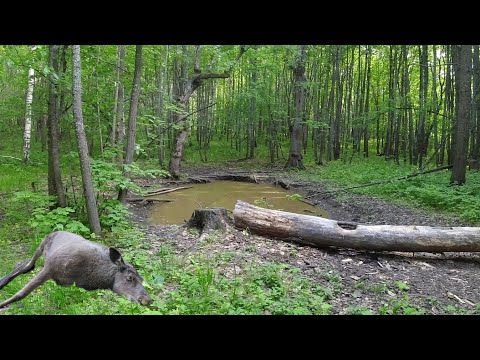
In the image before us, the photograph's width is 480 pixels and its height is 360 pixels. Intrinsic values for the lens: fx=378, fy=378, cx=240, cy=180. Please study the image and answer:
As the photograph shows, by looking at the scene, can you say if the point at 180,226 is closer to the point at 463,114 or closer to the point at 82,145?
the point at 82,145

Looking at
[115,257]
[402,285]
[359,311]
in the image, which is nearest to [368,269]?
[402,285]

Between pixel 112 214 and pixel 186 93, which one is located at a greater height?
pixel 186 93

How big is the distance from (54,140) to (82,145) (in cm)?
168

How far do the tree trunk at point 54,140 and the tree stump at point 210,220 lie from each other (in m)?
2.76

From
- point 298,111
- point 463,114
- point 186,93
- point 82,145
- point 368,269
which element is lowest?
point 368,269

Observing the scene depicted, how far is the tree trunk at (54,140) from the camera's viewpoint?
7.52 meters

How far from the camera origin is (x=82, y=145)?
6.42m

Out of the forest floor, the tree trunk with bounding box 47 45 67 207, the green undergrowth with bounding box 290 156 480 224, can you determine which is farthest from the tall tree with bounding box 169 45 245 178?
the tree trunk with bounding box 47 45 67 207

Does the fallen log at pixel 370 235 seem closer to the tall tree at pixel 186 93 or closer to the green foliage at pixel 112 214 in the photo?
the green foliage at pixel 112 214
